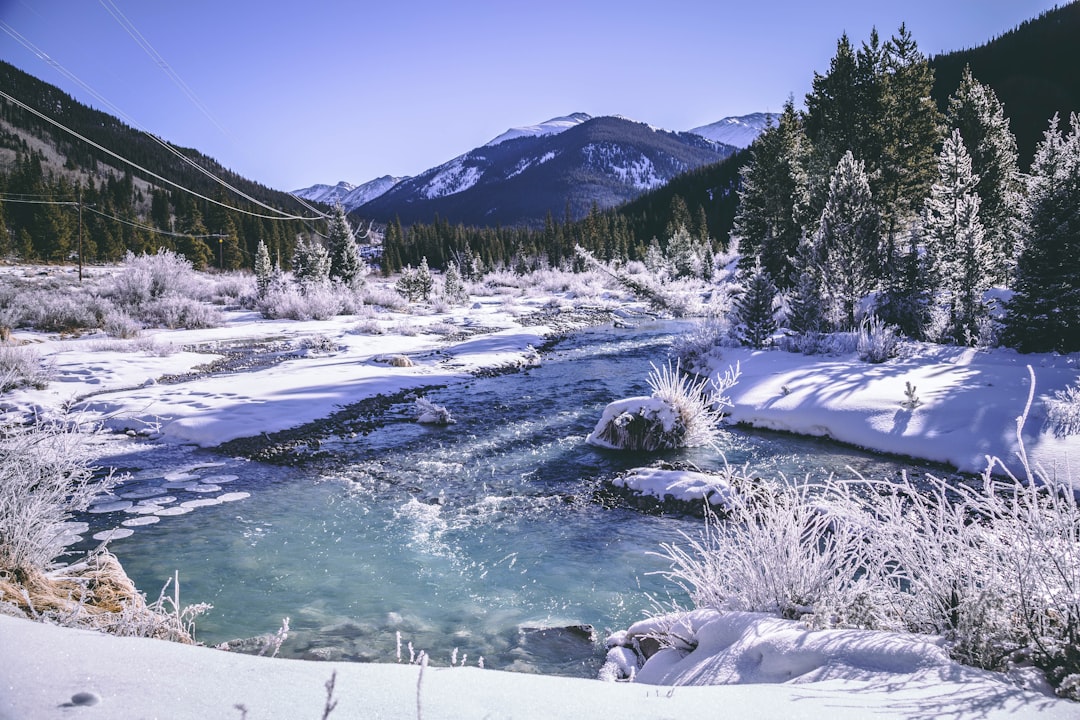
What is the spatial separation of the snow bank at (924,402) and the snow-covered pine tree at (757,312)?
3079mm

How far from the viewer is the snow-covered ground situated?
1738 millimetres

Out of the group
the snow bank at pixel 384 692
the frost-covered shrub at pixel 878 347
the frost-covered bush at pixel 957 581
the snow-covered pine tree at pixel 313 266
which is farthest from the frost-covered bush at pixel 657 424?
the snow-covered pine tree at pixel 313 266

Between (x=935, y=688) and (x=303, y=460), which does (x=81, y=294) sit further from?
(x=935, y=688)

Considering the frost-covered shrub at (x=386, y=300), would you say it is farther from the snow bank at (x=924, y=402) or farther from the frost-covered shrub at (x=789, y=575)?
the frost-covered shrub at (x=789, y=575)

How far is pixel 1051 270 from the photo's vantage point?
12.5 meters

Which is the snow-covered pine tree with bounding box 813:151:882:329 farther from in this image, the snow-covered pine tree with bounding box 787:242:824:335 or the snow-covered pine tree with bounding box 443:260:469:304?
the snow-covered pine tree with bounding box 443:260:469:304

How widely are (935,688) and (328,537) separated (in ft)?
17.8

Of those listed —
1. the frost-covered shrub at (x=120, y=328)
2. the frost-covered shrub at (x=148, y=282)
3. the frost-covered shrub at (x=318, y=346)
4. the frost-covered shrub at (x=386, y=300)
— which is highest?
the frost-covered shrub at (x=148, y=282)

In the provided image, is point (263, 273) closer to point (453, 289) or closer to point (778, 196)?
point (453, 289)

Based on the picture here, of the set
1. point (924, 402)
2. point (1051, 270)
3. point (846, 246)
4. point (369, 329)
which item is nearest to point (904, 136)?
point (846, 246)

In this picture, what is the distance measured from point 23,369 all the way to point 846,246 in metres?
21.9

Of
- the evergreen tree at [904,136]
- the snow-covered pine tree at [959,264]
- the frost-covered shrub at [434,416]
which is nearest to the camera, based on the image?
the frost-covered shrub at [434,416]

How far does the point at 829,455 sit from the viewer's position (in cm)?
846

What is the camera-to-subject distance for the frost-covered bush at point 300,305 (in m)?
26.0
